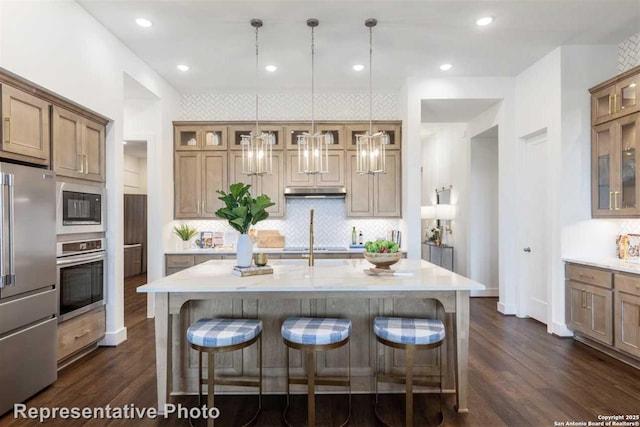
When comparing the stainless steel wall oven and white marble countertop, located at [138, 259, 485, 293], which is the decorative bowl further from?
the stainless steel wall oven

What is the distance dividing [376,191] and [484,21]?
7.79ft

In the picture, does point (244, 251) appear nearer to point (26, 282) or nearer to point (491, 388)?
point (26, 282)

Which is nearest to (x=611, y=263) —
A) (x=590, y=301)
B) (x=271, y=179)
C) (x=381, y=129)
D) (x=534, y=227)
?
(x=590, y=301)

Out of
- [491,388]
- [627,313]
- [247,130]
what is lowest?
[491,388]

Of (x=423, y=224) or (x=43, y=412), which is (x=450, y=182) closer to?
(x=423, y=224)

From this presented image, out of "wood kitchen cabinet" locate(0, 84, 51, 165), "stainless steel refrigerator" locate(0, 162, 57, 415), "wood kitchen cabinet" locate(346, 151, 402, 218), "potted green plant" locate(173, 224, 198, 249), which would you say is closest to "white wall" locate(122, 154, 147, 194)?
"potted green plant" locate(173, 224, 198, 249)

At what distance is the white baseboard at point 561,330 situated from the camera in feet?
12.7

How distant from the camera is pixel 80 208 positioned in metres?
3.17

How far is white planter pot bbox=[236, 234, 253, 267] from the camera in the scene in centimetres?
266

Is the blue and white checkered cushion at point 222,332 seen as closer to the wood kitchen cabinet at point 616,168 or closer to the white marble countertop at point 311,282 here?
the white marble countertop at point 311,282

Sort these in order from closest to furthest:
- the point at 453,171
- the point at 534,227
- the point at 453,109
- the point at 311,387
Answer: the point at 311,387 → the point at 534,227 → the point at 453,109 → the point at 453,171

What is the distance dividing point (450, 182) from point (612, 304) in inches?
143

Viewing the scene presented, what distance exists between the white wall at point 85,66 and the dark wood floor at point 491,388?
0.76m

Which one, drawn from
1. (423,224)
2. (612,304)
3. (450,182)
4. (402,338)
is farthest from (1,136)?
(423,224)
